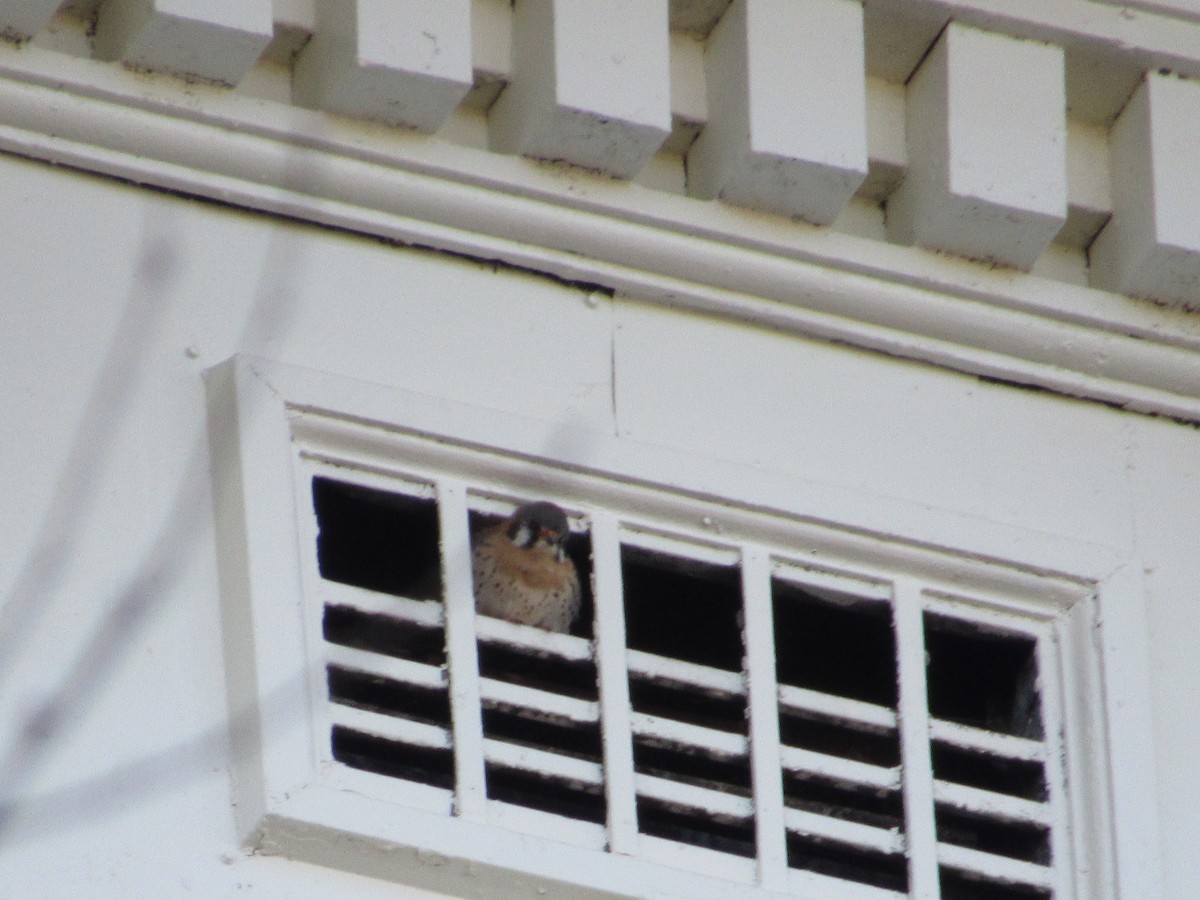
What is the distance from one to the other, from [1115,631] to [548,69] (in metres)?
1.59

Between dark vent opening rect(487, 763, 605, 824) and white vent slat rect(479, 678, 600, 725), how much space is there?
0.13 meters

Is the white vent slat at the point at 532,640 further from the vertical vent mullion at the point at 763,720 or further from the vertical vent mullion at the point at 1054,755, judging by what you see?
the vertical vent mullion at the point at 1054,755

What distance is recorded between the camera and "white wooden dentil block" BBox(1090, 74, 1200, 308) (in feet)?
25.8

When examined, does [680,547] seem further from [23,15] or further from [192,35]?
[23,15]

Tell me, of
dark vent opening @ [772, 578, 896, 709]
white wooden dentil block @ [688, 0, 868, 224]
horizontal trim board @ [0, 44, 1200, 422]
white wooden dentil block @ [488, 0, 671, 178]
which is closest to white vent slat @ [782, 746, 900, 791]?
dark vent opening @ [772, 578, 896, 709]

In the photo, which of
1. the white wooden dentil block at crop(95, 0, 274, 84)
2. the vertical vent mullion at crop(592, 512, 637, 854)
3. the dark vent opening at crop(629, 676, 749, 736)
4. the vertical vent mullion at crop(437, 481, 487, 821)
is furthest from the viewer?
the dark vent opening at crop(629, 676, 749, 736)

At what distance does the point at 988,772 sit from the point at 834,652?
1.83 ft

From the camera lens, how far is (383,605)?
721 cm

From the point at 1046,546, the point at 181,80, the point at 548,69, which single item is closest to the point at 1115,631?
the point at 1046,546

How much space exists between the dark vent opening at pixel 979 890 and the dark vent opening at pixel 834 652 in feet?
1.63

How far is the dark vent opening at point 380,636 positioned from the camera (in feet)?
25.6

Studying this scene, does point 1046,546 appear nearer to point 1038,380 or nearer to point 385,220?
point 1038,380

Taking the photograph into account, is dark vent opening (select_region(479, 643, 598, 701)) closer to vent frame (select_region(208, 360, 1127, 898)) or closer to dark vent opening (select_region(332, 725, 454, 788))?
dark vent opening (select_region(332, 725, 454, 788))

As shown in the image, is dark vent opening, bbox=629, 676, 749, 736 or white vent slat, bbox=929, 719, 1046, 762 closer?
Result: white vent slat, bbox=929, 719, 1046, 762
